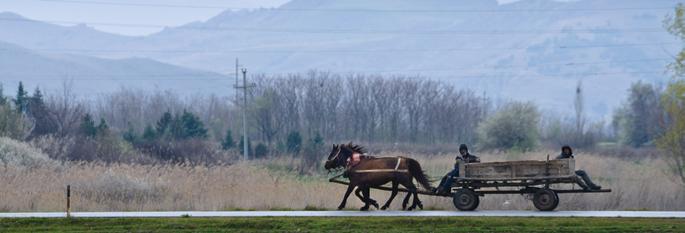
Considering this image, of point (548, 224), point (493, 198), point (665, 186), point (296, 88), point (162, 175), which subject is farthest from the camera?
point (296, 88)

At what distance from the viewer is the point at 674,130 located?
1603 inches

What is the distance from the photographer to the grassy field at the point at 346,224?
24.5 metres

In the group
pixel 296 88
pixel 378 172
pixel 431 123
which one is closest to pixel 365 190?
pixel 378 172

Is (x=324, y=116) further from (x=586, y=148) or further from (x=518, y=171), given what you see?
(x=518, y=171)

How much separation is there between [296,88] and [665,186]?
3269 inches

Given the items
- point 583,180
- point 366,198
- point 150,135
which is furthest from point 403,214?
point 150,135

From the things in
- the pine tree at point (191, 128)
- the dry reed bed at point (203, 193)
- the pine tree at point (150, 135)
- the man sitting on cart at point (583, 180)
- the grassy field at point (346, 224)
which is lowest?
the grassy field at point (346, 224)

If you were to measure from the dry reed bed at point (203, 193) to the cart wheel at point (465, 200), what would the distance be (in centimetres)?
216

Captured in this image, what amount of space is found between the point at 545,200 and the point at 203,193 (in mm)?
11660

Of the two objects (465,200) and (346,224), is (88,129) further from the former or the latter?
(346,224)

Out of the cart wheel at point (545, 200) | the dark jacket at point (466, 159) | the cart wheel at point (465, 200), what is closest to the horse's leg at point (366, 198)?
the cart wheel at point (465, 200)

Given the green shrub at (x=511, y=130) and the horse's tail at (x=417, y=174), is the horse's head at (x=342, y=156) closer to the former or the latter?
the horse's tail at (x=417, y=174)

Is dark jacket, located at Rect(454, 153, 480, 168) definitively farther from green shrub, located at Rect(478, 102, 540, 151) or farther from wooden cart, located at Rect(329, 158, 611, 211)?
green shrub, located at Rect(478, 102, 540, 151)

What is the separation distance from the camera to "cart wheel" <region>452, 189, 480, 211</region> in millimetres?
29188
